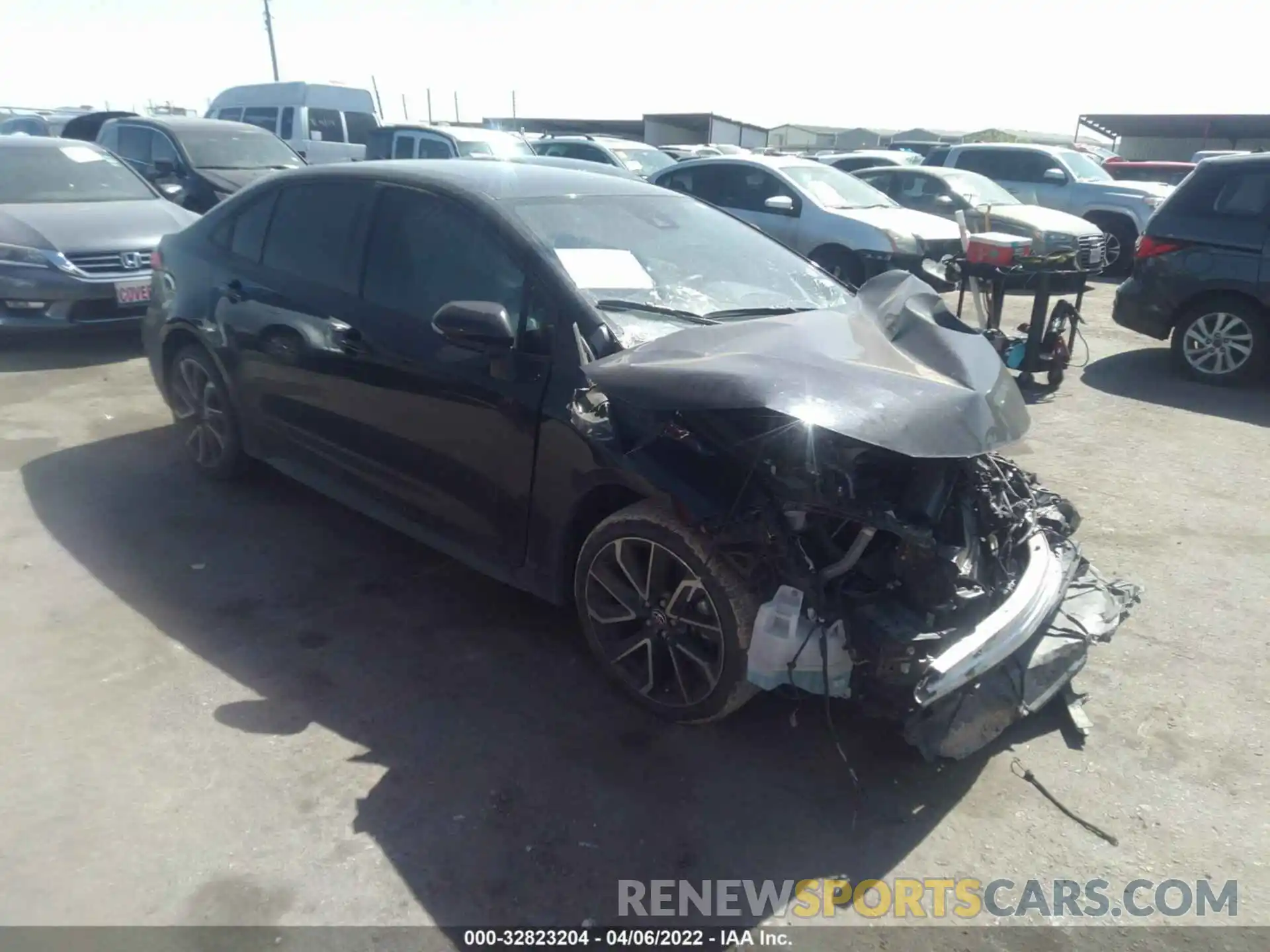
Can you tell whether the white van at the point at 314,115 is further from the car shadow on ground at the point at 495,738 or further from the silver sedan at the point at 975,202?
the car shadow on ground at the point at 495,738

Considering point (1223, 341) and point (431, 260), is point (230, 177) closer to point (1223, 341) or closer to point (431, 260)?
point (431, 260)

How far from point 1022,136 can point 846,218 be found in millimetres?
35616

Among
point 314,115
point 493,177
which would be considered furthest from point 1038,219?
point 314,115

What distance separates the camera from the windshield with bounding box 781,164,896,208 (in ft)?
35.7

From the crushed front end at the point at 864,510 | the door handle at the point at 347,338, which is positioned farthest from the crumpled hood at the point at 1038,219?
the door handle at the point at 347,338

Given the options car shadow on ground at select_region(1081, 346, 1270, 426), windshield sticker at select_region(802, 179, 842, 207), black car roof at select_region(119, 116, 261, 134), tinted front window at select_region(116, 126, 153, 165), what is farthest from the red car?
tinted front window at select_region(116, 126, 153, 165)

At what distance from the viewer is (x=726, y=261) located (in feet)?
13.6

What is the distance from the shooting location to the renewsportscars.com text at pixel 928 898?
105 inches

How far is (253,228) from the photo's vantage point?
4.86 metres

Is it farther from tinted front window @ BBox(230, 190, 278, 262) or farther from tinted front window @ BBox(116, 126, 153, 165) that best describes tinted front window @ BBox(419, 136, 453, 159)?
tinted front window @ BBox(230, 190, 278, 262)

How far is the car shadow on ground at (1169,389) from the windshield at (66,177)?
883cm

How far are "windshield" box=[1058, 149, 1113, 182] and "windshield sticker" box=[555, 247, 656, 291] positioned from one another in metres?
13.8

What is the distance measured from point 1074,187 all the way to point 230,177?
12.3 m

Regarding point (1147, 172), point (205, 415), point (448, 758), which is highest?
point (1147, 172)
